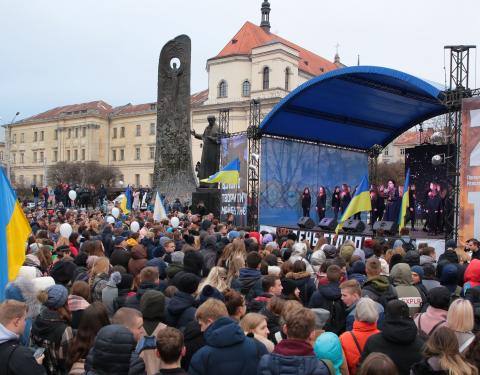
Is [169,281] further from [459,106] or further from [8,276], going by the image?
[459,106]

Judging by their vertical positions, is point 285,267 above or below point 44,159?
below

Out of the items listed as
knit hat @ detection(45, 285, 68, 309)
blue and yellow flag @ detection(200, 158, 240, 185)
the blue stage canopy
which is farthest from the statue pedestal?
knit hat @ detection(45, 285, 68, 309)

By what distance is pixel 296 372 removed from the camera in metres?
2.87

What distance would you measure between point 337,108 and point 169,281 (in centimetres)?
1543

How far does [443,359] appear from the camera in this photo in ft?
9.50

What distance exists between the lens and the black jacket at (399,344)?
3329mm

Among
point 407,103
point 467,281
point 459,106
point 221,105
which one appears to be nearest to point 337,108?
point 407,103

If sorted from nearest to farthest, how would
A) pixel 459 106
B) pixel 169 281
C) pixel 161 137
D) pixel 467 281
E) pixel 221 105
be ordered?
pixel 169 281
pixel 467 281
pixel 459 106
pixel 161 137
pixel 221 105

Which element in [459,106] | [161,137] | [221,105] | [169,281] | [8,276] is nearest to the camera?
[8,276]

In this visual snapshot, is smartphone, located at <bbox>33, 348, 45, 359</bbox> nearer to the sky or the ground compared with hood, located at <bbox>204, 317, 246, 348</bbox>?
nearer to the ground

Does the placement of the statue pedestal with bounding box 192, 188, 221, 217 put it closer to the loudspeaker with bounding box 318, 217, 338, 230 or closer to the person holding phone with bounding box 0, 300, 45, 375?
the loudspeaker with bounding box 318, 217, 338, 230

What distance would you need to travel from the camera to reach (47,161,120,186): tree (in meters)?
67.1

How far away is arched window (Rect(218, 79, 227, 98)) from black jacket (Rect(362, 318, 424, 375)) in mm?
59229

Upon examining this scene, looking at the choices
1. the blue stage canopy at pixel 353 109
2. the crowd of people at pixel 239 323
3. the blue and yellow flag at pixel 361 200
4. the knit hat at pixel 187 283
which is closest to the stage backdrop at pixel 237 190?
the blue stage canopy at pixel 353 109
